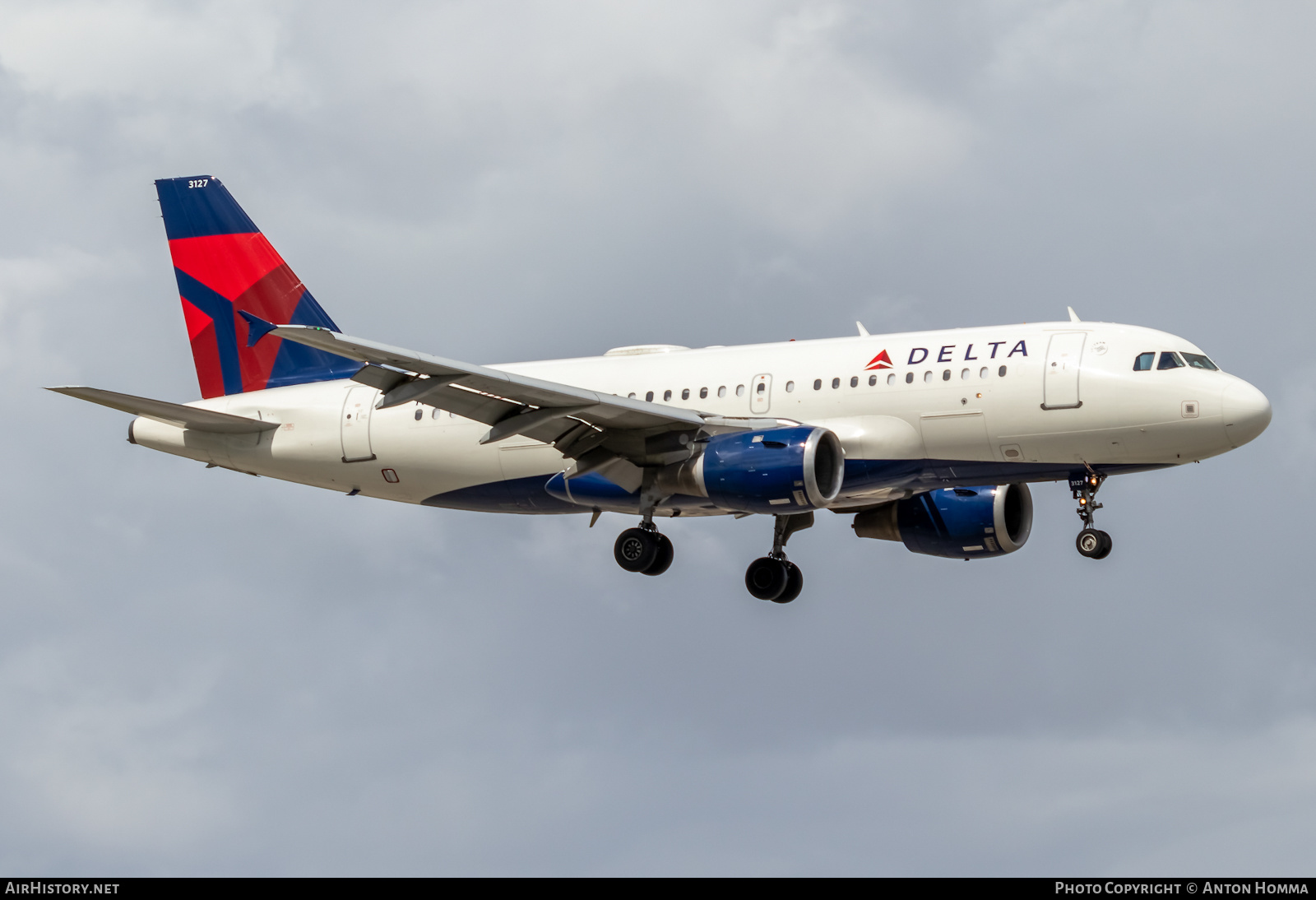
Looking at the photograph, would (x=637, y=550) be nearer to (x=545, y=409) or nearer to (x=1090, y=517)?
(x=545, y=409)

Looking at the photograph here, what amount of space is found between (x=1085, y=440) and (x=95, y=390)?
2138 centimetres

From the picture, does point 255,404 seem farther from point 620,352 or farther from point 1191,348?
point 1191,348

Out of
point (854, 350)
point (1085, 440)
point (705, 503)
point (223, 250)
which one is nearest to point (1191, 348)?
point (1085, 440)

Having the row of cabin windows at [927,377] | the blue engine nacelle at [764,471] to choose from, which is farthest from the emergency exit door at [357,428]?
the row of cabin windows at [927,377]

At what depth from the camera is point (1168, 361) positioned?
35.9 meters

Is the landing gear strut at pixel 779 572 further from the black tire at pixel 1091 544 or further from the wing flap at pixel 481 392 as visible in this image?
the black tire at pixel 1091 544

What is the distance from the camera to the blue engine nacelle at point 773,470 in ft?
116

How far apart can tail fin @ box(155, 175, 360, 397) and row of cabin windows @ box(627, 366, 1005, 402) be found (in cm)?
922

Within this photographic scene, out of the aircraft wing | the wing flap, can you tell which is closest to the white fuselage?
the aircraft wing

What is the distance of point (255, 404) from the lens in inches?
1720

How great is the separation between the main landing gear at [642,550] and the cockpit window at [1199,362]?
12.7m

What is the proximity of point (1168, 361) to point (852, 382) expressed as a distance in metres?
6.77

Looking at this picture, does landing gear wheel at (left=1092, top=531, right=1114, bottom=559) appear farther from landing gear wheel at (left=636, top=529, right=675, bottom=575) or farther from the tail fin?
the tail fin

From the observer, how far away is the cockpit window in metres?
36.1
